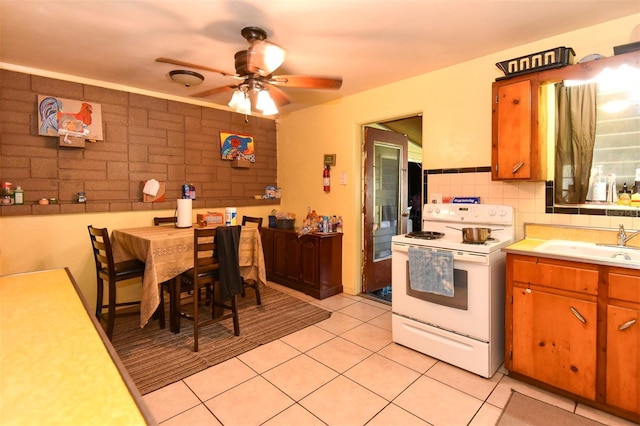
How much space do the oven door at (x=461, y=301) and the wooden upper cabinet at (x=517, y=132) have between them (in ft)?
2.48

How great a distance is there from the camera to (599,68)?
2.07 metres

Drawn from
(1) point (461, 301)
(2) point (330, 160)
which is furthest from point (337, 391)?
(2) point (330, 160)

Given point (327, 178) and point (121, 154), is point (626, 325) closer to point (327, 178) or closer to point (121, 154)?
point (327, 178)

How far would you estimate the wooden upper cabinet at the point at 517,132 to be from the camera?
234 centimetres

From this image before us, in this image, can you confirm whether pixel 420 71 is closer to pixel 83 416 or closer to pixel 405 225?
pixel 405 225

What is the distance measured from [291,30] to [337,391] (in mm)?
2558

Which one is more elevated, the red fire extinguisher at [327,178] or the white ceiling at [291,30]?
the white ceiling at [291,30]

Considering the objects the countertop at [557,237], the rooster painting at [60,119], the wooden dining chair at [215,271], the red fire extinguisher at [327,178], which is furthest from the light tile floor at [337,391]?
the rooster painting at [60,119]

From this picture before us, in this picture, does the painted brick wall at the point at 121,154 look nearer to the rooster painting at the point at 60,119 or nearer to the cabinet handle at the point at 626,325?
the rooster painting at the point at 60,119

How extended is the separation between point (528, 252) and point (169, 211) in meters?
3.65

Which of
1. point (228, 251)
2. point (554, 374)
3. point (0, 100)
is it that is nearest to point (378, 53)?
point (228, 251)

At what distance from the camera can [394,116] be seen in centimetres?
349

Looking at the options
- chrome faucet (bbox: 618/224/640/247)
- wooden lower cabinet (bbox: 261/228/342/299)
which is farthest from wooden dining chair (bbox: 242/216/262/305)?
chrome faucet (bbox: 618/224/640/247)

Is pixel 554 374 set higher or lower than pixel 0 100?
lower
